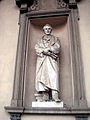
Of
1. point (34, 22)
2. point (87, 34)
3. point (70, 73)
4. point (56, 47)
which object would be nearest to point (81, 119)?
point (70, 73)

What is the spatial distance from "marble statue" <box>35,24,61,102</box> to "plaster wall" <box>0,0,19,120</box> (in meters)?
0.49

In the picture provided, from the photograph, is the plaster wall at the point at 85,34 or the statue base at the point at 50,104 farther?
the plaster wall at the point at 85,34

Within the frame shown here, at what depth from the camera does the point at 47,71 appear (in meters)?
3.60

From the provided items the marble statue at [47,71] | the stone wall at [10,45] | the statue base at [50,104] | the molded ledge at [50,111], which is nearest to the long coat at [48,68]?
the marble statue at [47,71]

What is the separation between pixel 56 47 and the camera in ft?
12.3

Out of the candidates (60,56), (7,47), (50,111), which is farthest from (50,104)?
(7,47)

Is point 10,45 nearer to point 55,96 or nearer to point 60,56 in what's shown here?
Result: point 60,56

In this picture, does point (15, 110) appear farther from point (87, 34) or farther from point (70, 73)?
point (87, 34)

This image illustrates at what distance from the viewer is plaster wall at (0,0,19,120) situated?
3.58 metres

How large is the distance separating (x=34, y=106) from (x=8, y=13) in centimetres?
210

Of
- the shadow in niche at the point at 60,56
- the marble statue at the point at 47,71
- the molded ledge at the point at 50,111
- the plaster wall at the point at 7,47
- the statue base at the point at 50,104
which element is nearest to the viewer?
the molded ledge at the point at 50,111

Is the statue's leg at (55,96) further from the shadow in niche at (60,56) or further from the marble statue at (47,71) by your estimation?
the shadow in niche at (60,56)

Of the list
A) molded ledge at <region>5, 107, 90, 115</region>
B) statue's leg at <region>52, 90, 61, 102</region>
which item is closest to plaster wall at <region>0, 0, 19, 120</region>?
molded ledge at <region>5, 107, 90, 115</region>

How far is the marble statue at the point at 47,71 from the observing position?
11.4 ft
